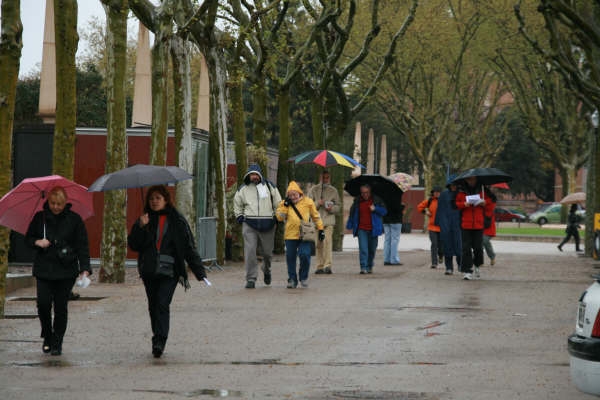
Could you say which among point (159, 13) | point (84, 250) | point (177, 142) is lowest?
point (84, 250)

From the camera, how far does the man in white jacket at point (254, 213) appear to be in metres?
18.2

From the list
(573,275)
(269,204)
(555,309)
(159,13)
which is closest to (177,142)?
(159,13)

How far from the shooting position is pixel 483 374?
9508 millimetres

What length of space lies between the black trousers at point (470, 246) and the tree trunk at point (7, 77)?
352 inches

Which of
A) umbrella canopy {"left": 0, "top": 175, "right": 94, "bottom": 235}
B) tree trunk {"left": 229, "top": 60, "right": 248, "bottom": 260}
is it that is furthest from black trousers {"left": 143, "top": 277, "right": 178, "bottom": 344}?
tree trunk {"left": 229, "top": 60, "right": 248, "bottom": 260}

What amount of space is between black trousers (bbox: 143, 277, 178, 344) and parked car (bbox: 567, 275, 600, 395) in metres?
4.18

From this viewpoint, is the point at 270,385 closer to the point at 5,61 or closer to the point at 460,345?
the point at 460,345

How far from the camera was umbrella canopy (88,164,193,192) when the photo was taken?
10672mm

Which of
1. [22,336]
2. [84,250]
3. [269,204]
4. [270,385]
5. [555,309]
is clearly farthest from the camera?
[269,204]

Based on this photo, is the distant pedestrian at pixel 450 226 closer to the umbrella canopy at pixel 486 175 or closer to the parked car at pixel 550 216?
the umbrella canopy at pixel 486 175

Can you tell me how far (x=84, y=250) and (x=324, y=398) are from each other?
357 cm

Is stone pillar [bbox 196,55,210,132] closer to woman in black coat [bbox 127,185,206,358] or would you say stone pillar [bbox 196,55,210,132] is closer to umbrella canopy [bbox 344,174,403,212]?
umbrella canopy [bbox 344,174,403,212]

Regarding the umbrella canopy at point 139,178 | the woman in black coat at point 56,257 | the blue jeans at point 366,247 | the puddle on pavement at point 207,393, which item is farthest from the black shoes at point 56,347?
the blue jeans at point 366,247

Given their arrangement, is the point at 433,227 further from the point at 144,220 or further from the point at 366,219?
the point at 144,220
